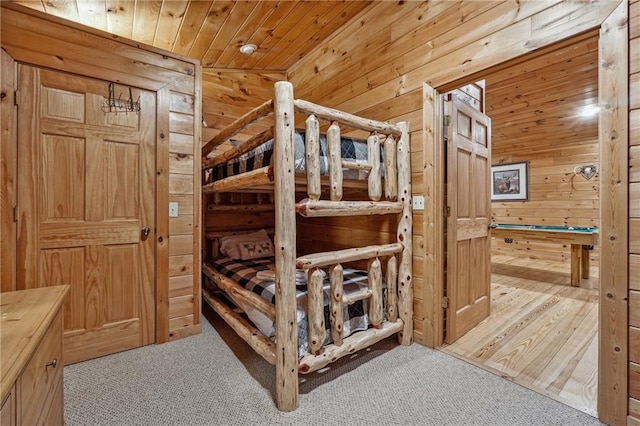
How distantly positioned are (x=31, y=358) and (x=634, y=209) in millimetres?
2419

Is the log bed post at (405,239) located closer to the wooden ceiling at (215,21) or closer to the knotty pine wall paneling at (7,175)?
the wooden ceiling at (215,21)

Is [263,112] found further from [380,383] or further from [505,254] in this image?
[505,254]

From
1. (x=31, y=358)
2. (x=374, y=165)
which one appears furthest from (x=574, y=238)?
(x=31, y=358)

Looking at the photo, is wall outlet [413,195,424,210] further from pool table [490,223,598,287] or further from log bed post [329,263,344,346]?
pool table [490,223,598,287]

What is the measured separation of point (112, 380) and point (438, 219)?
245 cm

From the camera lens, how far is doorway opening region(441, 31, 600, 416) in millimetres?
1922

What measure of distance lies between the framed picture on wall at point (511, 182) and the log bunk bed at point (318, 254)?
5.06m

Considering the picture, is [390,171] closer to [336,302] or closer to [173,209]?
[336,302]

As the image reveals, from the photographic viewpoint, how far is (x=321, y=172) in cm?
182

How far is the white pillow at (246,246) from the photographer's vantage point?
9.95 feet

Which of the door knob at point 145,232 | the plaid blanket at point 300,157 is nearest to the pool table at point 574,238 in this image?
the plaid blanket at point 300,157

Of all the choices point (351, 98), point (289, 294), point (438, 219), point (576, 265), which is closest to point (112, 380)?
point (289, 294)

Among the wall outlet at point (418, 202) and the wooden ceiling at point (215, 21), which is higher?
the wooden ceiling at point (215, 21)

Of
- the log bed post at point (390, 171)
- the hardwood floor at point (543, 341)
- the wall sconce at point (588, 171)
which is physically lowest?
the hardwood floor at point (543, 341)
